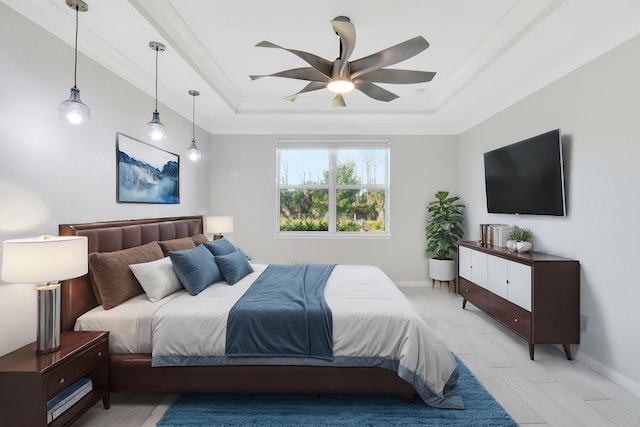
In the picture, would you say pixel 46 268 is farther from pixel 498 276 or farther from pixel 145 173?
pixel 498 276

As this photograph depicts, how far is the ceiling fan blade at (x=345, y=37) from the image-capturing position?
1878 mm

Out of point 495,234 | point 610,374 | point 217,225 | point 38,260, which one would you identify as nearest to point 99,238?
point 38,260

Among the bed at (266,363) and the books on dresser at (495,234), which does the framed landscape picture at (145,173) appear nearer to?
the bed at (266,363)

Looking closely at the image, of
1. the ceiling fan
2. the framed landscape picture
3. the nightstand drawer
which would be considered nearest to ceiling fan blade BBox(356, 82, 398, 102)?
the ceiling fan

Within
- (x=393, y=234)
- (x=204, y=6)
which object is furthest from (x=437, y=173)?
(x=204, y=6)

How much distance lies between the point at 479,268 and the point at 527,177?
3.69ft

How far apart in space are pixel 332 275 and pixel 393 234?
2.20 meters

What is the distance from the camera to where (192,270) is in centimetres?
259

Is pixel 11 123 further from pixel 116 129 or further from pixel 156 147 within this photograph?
pixel 156 147

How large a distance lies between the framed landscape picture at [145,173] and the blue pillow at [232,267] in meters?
1.04

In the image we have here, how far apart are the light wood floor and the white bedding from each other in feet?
1.15

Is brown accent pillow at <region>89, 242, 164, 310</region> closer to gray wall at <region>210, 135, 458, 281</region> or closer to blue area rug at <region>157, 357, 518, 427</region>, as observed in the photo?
blue area rug at <region>157, 357, 518, 427</region>

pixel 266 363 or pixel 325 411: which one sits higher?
pixel 266 363

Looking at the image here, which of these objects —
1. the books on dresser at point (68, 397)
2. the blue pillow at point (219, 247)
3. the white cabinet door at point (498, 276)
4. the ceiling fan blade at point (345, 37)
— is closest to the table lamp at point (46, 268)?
the books on dresser at point (68, 397)
